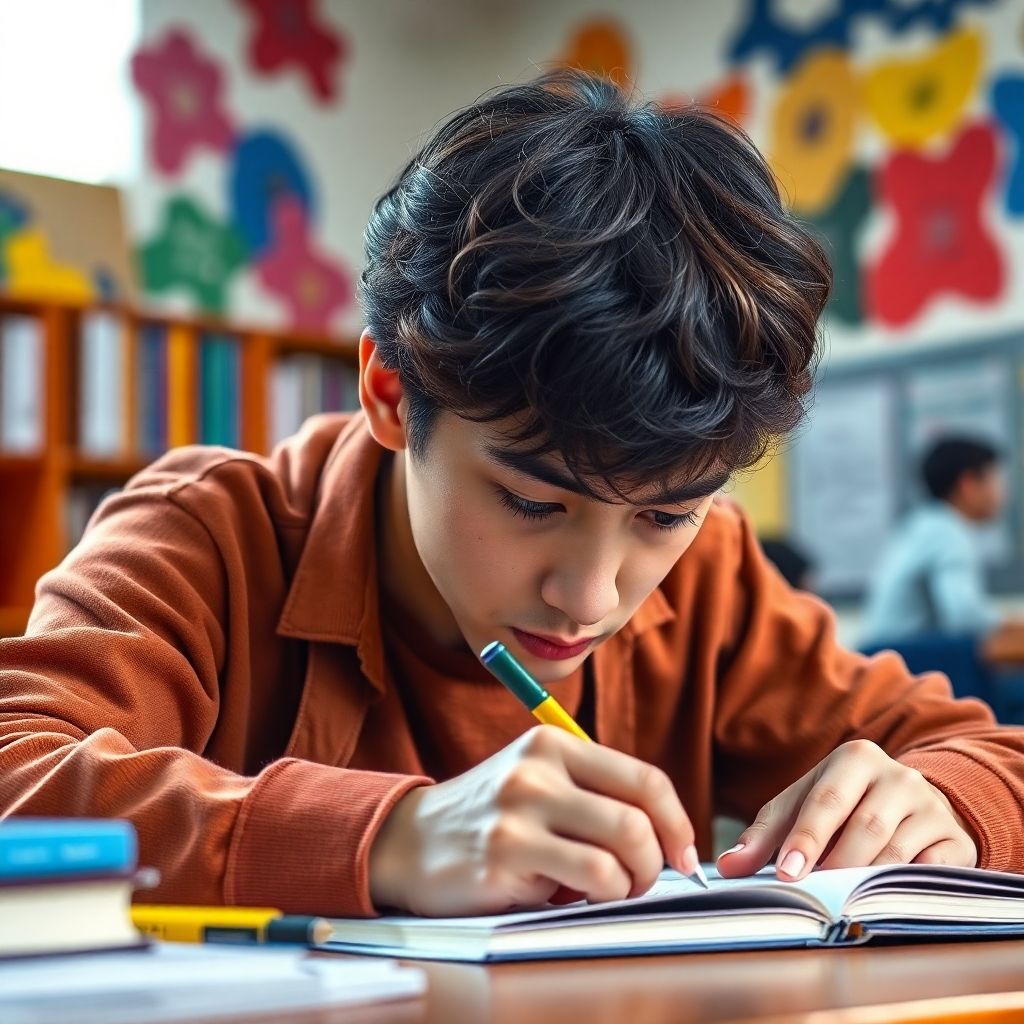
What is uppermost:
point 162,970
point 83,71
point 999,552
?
point 83,71

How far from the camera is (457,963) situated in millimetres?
658

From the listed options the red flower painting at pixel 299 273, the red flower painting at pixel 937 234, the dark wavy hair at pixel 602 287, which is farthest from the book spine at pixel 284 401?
the dark wavy hair at pixel 602 287

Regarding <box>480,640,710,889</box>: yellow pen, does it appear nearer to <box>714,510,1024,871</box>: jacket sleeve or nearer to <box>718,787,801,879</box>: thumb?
<box>718,787,801,879</box>: thumb

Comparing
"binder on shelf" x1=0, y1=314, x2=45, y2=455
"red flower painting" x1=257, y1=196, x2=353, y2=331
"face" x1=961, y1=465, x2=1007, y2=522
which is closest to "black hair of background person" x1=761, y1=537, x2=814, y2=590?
"face" x1=961, y1=465, x2=1007, y2=522

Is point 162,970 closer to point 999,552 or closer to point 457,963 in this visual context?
point 457,963

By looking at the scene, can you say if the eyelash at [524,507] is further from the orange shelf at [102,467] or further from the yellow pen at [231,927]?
the orange shelf at [102,467]

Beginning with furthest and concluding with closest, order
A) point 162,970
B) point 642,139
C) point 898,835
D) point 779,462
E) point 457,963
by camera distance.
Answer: point 779,462, point 642,139, point 898,835, point 457,963, point 162,970

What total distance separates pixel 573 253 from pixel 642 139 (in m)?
0.15

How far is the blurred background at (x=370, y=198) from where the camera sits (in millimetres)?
3588

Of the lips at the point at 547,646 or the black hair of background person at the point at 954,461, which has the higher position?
the lips at the point at 547,646

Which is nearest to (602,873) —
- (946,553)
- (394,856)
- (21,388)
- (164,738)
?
(394,856)

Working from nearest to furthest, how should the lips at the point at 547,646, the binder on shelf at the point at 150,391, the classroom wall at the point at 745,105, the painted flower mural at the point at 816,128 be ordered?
the lips at the point at 547,646, the binder on shelf at the point at 150,391, the classroom wall at the point at 745,105, the painted flower mural at the point at 816,128

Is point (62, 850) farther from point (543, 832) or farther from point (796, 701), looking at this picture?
point (796, 701)

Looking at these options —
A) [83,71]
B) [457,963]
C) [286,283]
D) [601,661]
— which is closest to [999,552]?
[286,283]
